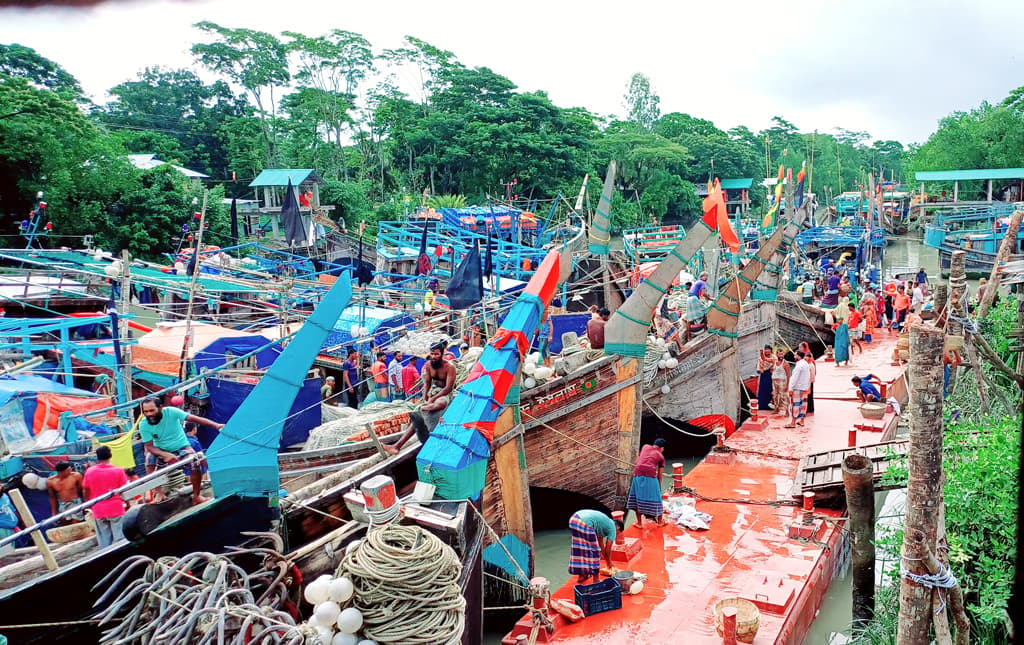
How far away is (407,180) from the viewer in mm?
40469

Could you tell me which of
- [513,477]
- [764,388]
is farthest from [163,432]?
[764,388]

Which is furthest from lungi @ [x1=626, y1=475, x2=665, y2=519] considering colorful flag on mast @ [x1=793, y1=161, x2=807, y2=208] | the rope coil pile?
colorful flag on mast @ [x1=793, y1=161, x2=807, y2=208]

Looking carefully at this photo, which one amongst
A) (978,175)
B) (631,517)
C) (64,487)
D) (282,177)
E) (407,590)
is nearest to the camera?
(407,590)

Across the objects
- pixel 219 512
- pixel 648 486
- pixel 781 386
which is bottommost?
pixel 648 486

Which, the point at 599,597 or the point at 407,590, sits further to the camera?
the point at 599,597

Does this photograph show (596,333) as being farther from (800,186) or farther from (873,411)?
(800,186)

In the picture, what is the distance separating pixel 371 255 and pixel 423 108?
48.2 ft

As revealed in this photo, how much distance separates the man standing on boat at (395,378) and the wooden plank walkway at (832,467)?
6.53 meters

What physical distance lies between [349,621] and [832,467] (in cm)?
744

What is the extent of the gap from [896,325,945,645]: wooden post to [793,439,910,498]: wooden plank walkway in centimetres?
399

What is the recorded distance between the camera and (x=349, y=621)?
4.98 metres

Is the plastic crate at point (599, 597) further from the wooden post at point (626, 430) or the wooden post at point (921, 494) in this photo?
the wooden post at point (626, 430)

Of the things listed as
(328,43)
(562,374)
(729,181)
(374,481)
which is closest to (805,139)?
(729,181)

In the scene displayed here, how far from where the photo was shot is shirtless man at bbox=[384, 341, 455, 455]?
8.11 m
